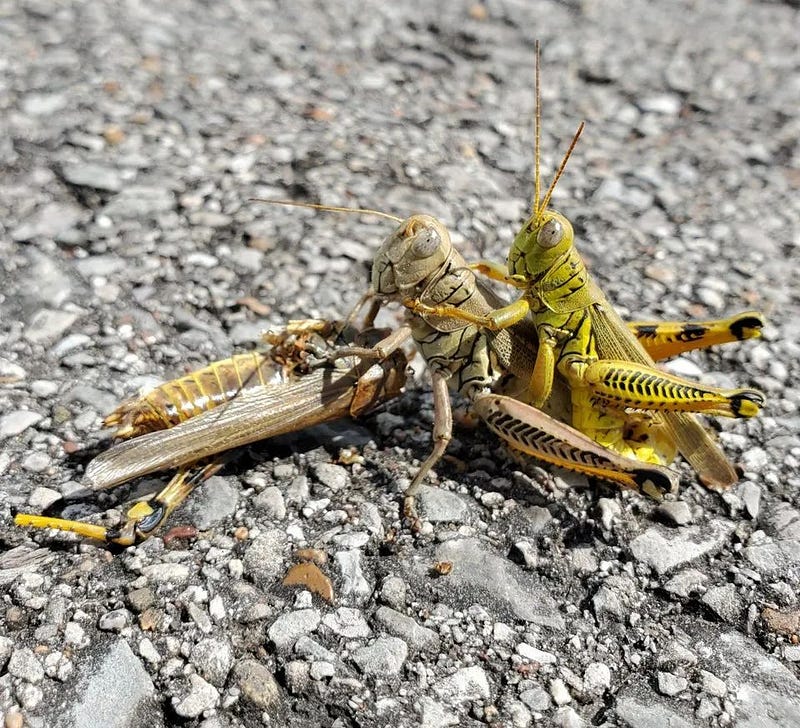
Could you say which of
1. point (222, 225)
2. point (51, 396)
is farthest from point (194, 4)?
point (51, 396)

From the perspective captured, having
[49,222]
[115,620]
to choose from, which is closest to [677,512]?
[115,620]

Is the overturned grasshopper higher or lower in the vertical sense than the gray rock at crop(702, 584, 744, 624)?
higher

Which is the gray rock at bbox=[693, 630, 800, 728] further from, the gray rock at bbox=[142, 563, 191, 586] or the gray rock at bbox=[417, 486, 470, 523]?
the gray rock at bbox=[142, 563, 191, 586]

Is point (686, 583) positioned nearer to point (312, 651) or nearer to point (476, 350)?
point (476, 350)

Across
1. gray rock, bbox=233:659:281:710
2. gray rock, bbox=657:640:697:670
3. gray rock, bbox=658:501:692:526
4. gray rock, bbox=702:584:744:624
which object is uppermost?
gray rock, bbox=233:659:281:710

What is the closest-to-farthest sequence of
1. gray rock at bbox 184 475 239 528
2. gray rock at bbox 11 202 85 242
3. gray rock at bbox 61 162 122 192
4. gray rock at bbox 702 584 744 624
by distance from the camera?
1. gray rock at bbox 702 584 744 624
2. gray rock at bbox 184 475 239 528
3. gray rock at bbox 11 202 85 242
4. gray rock at bbox 61 162 122 192

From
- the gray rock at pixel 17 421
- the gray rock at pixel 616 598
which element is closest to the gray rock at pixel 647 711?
the gray rock at pixel 616 598

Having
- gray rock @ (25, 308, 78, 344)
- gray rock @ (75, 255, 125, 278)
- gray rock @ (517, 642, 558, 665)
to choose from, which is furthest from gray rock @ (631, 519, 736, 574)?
gray rock @ (75, 255, 125, 278)
